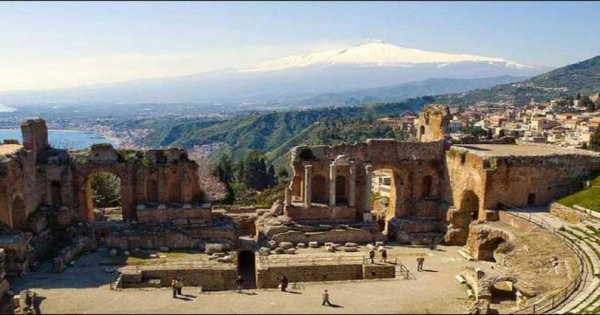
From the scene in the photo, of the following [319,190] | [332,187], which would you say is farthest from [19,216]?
[332,187]

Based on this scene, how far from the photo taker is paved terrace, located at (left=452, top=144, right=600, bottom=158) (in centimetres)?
3494

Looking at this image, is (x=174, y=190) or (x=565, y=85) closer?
(x=174, y=190)

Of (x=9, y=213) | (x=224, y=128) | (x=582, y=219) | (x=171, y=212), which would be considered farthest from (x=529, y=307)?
(x=224, y=128)

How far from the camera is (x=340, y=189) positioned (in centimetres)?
3766

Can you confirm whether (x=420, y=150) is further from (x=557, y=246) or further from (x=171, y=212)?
(x=171, y=212)

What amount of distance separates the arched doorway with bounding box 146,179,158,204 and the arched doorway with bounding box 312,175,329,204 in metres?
11.1

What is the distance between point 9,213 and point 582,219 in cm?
3325

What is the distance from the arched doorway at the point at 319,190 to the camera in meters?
37.0

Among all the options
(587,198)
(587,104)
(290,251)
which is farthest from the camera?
(587,104)

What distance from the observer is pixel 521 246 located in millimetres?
28250

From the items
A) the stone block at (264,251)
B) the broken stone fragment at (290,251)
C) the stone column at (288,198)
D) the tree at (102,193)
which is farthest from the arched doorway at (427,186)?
the tree at (102,193)

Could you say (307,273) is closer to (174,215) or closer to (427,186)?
(174,215)

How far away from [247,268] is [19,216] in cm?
1401

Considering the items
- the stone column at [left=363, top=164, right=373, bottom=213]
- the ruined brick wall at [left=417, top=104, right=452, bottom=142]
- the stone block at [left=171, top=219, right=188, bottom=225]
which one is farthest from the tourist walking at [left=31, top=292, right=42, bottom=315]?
the ruined brick wall at [left=417, top=104, right=452, bottom=142]
